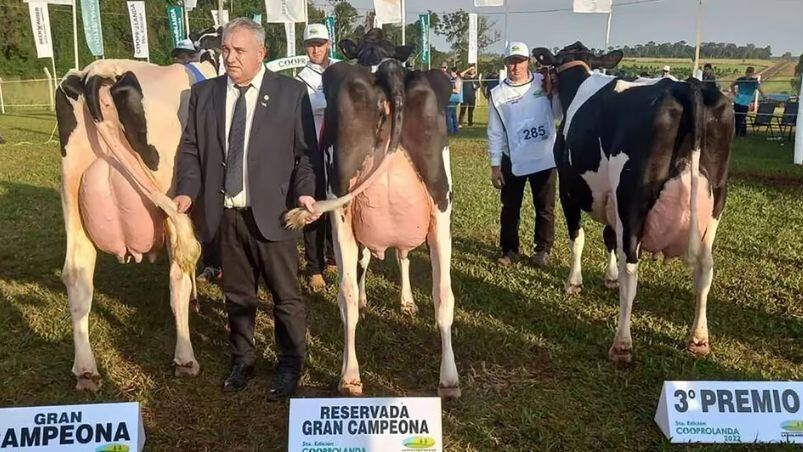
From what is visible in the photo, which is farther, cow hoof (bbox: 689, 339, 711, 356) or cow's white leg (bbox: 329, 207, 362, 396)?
cow hoof (bbox: 689, 339, 711, 356)

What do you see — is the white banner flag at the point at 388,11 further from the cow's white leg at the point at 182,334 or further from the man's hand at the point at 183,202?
the man's hand at the point at 183,202

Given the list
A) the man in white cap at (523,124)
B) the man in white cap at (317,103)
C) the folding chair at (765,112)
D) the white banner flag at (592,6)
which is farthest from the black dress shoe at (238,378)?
the white banner flag at (592,6)

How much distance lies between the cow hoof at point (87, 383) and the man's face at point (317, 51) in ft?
10.9

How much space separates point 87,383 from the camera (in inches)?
172

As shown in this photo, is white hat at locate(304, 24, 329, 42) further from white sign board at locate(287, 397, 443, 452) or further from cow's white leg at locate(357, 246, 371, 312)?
white sign board at locate(287, 397, 443, 452)

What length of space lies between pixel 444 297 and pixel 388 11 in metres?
18.0

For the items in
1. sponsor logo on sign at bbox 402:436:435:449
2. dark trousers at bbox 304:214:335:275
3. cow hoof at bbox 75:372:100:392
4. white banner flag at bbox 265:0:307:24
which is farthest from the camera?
white banner flag at bbox 265:0:307:24

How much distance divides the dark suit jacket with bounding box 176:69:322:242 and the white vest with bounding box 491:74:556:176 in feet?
9.94

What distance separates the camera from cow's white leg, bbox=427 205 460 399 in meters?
4.14

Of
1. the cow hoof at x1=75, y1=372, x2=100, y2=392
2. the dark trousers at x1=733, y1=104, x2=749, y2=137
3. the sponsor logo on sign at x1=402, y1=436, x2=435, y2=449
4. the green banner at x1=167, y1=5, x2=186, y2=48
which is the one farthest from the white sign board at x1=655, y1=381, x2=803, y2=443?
the green banner at x1=167, y1=5, x2=186, y2=48

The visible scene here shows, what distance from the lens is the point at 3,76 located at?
132 feet

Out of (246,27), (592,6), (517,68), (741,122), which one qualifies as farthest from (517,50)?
(592,6)

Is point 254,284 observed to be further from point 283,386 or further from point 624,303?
point 624,303

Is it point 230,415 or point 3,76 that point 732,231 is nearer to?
point 230,415
